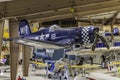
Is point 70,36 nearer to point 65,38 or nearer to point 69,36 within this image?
point 69,36

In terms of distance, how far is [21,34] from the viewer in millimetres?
5914

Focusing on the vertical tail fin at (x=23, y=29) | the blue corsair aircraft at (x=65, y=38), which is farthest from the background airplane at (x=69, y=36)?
the vertical tail fin at (x=23, y=29)

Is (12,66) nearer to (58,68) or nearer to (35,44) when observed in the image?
(35,44)

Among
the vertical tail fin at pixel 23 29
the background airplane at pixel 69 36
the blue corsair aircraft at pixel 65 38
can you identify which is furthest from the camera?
the vertical tail fin at pixel 23 29

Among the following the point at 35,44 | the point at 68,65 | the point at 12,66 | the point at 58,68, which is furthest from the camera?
the point at 58,68

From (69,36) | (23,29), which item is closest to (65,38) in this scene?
(69,36)

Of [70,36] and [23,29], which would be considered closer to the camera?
[70,36]

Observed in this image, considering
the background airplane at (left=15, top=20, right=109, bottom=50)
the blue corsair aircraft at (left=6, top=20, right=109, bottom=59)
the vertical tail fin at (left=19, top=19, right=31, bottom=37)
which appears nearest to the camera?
the blue corsair aircraft at (left=6, top=20, right=109, bottom=59)

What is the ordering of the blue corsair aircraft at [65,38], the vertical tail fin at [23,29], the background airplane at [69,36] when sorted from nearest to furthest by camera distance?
1. the blue corsair aircraft at [65,38]
2. the background airplane at [69,36]
3. the vertical tail fin at [23,29]

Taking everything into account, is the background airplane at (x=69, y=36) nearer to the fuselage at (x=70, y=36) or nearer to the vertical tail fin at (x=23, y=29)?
the fuselage at (x=70, y=36)

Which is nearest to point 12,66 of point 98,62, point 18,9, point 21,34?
point 21,34

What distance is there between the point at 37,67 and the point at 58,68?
414 centimetres

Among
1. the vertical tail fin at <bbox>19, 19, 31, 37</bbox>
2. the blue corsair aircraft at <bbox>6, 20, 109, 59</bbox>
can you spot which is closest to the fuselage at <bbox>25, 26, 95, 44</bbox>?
the blue corsair aircraft at <bbox>6, 20, 109, 59</bbox>

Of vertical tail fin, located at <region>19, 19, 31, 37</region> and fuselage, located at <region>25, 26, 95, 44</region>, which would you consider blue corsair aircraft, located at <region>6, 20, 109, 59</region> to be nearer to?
fuselage, located at <region>25, 26, 95, 44</region>
